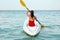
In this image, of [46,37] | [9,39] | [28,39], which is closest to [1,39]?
[9,39]

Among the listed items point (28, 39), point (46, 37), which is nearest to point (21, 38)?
point (28, 39)

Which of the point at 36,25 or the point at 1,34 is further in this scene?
the point at 1,34

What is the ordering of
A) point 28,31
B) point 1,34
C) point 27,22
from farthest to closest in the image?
point 1,34 → point 27,22 → point 28,31

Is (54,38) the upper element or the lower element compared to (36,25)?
lower

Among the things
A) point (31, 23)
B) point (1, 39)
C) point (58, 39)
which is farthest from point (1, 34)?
point (58, 39)

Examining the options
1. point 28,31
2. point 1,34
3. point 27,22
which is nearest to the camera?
point 28,31

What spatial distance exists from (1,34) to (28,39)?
151 centimetres

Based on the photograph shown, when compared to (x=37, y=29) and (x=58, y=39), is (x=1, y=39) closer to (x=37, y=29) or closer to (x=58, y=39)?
(x=37, y=29)

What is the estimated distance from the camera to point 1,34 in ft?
29.0

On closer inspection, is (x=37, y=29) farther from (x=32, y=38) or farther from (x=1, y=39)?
(x=1, y=39)

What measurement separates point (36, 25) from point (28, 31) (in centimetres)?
42

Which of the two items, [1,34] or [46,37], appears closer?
[46,37]

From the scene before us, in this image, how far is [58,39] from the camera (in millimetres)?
7922

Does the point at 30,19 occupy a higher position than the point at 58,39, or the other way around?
the point at 30,19
